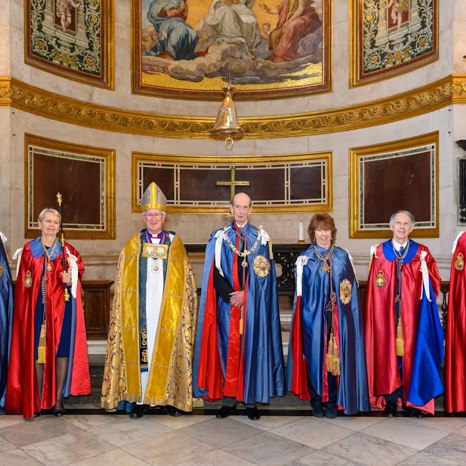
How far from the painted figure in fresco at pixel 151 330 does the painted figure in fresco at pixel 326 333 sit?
0.98 meters

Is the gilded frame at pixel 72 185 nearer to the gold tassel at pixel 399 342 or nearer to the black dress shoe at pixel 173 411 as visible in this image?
the black dress shoe at pixel 173 411

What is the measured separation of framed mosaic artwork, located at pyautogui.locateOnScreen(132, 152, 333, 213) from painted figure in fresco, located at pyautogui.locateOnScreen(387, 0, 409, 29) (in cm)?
238

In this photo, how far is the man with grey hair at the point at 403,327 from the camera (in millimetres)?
4270

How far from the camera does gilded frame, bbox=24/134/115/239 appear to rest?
7.34 meters

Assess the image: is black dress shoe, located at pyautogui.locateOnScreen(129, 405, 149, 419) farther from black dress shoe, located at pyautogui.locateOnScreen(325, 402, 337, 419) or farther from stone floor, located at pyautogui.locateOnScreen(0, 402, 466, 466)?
black dress shoe, located at pyautogui.locateOnScreen(325, 402, 337, 419)

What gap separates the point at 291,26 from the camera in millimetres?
9117

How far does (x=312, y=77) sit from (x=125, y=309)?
20.5 feet

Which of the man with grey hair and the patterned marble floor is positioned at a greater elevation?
the man with grey hair

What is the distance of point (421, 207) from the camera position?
752 cm

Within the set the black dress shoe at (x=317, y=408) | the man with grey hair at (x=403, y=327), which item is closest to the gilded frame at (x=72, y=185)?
the black dress shoe at (x=317, y=408)

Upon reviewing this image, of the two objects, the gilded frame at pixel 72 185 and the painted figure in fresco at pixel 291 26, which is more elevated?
the painted figure in fresco at pixel 291 26

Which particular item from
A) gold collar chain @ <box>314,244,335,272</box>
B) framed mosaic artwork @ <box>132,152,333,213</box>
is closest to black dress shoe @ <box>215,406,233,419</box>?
gold collar chain @ <box>314,244,335,272</box>

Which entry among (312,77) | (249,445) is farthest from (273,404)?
(312,77)

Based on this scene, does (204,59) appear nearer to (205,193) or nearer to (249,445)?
(205,193)
